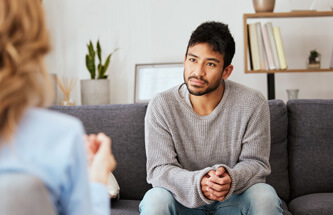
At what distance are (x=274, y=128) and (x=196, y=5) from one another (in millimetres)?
1333

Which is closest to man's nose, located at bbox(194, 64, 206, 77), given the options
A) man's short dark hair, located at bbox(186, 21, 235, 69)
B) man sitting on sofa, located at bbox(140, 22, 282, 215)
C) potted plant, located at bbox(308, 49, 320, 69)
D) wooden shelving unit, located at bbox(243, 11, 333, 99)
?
man sitting on sofa, located at bbox(140, 22, 282, 215)

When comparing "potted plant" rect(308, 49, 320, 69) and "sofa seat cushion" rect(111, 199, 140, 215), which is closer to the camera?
"sofa seat cushion" rect(111, 199, 140, 215)

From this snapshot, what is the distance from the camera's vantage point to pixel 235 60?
10.6 ft

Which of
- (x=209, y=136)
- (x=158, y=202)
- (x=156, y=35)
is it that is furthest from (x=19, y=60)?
(x=156, y=35)

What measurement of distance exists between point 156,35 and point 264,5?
2.63 ft

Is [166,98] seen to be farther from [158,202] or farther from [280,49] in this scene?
[280,49]

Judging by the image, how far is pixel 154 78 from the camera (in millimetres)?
3211

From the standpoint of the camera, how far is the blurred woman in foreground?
0.62 m

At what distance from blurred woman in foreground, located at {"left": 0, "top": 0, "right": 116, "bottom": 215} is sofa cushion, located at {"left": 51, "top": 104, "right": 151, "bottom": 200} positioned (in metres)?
1.59

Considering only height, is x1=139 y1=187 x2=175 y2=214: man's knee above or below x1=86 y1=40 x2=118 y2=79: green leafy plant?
below

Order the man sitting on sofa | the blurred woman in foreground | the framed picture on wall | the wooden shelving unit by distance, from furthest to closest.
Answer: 1. the framed picture on wall
2. the wooden shelving unit
3. the man sitting on sofa
4. the blurred woman in foreground

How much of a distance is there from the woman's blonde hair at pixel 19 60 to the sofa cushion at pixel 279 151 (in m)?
1.74

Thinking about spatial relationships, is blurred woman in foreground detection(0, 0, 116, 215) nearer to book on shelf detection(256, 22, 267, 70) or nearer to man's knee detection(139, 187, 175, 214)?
man's knee detection(139, 187, 175, 214)

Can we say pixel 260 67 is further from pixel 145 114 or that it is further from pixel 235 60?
pixel 145 114
